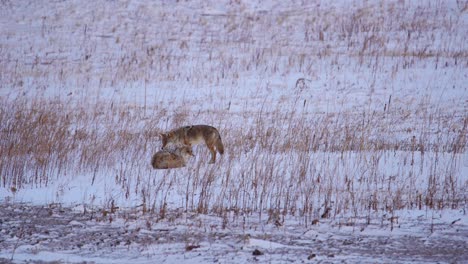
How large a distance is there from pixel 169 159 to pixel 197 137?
3.94 ft

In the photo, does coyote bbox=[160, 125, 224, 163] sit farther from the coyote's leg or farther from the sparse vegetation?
the sparse vegetation

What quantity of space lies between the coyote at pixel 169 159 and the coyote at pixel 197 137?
0.55 metres

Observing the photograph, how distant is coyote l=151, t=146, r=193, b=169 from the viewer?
9.38 m

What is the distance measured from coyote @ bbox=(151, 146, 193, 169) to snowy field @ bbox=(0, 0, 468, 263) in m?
0.19

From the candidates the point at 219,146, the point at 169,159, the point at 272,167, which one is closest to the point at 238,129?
the point at 219,146

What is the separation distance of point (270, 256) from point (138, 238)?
4.51ft

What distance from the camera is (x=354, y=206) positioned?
24.0 ft

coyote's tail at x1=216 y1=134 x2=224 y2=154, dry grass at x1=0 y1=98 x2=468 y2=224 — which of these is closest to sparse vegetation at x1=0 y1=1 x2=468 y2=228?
dry grass at x1=0 y1=98 x2=468 y2=224

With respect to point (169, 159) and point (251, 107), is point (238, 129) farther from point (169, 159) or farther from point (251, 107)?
point (169, 159)

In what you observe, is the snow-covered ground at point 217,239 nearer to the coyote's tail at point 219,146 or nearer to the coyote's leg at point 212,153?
the coyote's leg at point 212,153

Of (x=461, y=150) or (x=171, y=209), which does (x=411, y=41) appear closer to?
(x=461, y=150)

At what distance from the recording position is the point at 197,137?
10.6 metres

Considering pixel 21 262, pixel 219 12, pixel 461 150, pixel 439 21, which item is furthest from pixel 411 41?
pixel 21 262

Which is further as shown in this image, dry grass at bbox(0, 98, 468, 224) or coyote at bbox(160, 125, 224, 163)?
coyote at bbox(160, 125, 224, 163)
